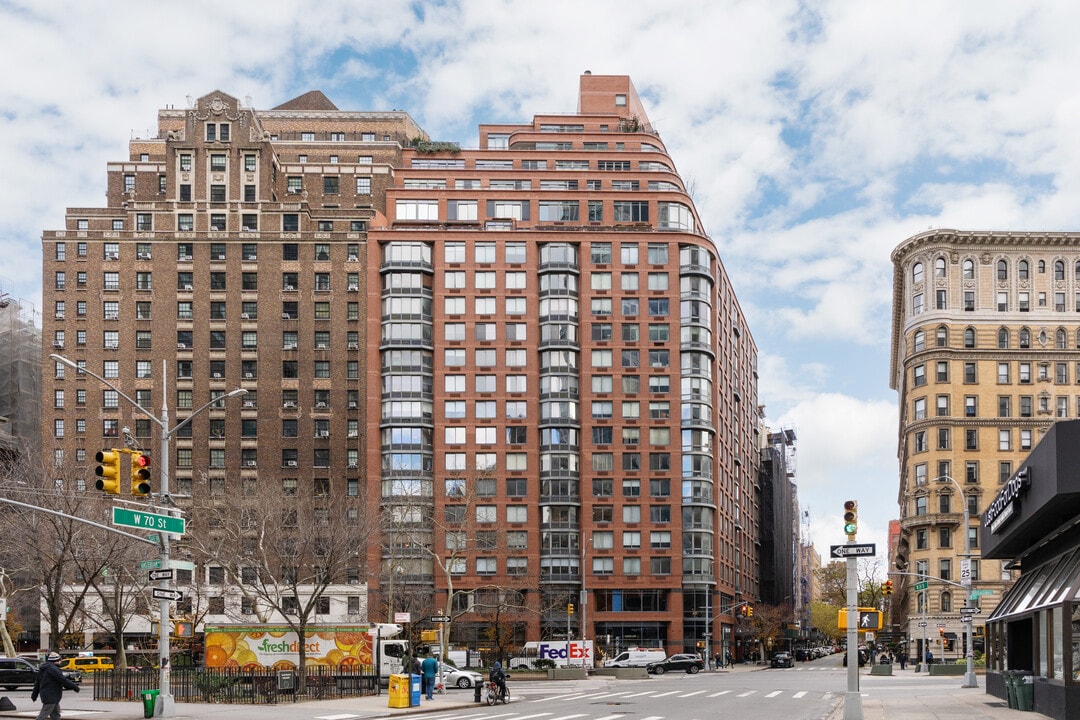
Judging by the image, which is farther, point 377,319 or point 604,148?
point 604,148

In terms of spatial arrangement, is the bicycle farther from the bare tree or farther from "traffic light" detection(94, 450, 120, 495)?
"traffic light" detection(94, 450, 120, 495)

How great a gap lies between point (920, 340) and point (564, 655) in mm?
52654

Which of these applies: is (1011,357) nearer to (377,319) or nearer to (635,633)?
(635,633)

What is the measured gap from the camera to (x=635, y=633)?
10831cm

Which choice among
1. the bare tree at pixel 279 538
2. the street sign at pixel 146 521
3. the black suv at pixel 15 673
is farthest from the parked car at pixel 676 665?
the street sign at pixel 146 521

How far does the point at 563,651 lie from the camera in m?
80.4

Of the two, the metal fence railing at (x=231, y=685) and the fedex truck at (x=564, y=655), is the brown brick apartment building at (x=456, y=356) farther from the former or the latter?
the metal fence railing at (x=231, y=685)

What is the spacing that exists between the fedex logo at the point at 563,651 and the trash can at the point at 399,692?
38228 millimetres

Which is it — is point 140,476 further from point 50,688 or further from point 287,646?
point 287,646

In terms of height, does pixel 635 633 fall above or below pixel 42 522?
below

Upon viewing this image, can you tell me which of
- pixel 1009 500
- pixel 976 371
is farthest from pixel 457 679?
pixel 976 371

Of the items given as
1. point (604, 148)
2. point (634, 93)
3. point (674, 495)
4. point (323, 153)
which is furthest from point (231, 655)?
point (634, 93)

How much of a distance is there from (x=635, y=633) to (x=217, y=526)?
127 feet

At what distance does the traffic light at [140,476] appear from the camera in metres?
31.6
